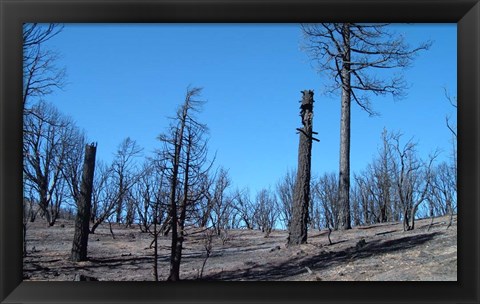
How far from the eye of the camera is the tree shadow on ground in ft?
19.2

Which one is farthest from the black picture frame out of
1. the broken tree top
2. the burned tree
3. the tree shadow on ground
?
the burned tree

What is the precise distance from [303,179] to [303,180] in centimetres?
1

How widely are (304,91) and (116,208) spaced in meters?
2.42

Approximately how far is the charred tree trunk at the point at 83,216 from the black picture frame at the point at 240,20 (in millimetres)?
843

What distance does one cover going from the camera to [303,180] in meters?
6.41

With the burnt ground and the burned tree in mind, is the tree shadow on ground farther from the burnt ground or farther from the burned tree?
the burned tree

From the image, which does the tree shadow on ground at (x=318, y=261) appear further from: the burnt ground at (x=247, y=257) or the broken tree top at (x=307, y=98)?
the broken tree top at (x=307, y=98)

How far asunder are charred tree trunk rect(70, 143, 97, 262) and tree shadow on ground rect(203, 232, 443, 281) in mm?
1406

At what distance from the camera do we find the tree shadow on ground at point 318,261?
5.87 metres

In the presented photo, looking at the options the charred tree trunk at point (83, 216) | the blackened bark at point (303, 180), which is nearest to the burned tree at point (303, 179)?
the blackened bark at point (303, 180)

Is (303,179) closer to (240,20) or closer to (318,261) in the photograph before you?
(318,261)

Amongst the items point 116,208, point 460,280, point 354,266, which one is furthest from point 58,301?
point 460,280

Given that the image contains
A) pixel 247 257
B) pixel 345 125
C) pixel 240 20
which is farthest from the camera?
pixel 247 257

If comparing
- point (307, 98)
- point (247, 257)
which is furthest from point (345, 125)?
point (247, 257)
